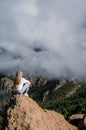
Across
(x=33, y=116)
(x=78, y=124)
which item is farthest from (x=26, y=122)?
(x=78, y=124)

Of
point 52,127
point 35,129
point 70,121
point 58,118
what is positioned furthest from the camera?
point 70,121

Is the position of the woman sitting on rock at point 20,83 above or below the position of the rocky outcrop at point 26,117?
above

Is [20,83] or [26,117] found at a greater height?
[20,83]

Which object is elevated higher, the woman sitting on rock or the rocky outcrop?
the woman sitting on rock

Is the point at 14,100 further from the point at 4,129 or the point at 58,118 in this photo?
the point at 58,118

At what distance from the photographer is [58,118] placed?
46.0 metres

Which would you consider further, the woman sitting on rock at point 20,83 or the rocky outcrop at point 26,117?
the woman sitting on rock at point 20,83

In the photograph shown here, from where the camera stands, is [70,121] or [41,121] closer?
[41,121]

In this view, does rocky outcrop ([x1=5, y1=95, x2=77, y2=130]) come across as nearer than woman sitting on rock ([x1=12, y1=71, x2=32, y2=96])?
Yes

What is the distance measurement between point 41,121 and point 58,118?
15.3ft

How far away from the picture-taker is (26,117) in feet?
133

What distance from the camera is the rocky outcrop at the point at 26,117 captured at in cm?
4009

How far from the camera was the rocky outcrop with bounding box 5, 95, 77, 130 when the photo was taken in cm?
4009

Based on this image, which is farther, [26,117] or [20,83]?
[20,83]
